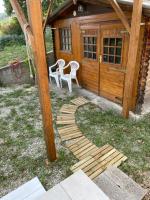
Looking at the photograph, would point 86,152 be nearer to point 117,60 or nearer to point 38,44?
point 38,44

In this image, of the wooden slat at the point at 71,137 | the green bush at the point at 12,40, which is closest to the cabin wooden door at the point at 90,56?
the wooden slat at the point at 71,137

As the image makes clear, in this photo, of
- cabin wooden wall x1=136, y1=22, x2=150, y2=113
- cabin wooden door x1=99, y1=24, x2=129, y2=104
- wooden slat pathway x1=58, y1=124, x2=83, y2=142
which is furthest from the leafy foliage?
cabin wooden wall x1=136, y1=22, x2=150, y2=113

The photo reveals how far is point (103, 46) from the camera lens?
442 cm

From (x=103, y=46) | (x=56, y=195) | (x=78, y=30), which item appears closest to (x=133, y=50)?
(x=103, y=46)

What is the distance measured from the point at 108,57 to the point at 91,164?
2.75m

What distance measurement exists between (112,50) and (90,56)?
92 centimetres

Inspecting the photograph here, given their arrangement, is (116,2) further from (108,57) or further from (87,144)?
(87,144)

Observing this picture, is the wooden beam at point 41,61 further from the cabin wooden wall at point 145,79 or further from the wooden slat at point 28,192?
the cabin wooden wall at point 145,79

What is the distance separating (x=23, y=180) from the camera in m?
2.51

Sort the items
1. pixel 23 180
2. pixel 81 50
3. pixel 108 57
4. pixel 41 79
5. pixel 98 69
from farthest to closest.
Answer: pixel 81 50, pixel 98 69, pixel 108 57, pixel 23 180, pixel 41 79

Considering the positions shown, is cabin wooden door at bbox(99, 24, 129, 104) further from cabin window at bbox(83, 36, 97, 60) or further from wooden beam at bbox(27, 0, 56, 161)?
wooden beam at bbox(27, 0, 56, 161)

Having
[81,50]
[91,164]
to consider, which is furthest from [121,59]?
[91,164]

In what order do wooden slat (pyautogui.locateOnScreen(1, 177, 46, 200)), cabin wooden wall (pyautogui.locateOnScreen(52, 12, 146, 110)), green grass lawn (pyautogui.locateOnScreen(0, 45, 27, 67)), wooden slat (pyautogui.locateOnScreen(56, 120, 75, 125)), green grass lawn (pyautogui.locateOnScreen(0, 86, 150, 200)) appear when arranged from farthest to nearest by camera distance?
1. green grass lawn (pyautogui.locateOnScreen(0, 45, 27, 67))
2. cabin wooden wall (pyautogui.locateOnScreen(52, 12, 146, 110))
3. wooden slat (pyautogui.locateOnScreen(56, 120, 75, 125))
4. green grass lawn (pyautogui.locateOnScreen(0, 86, 150, 200))
5. wooden slat (pyautogui.locateOnScreen(1, 177, 46, 200))

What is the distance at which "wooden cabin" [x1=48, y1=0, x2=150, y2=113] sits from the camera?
12.1ft
